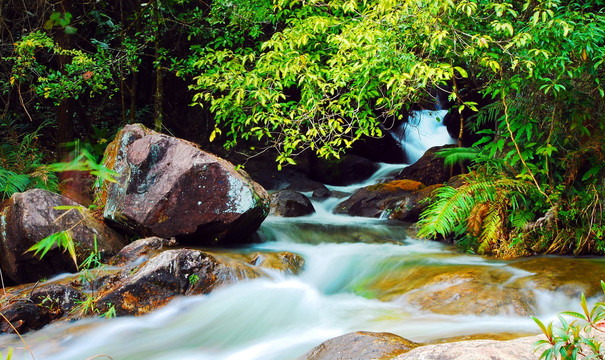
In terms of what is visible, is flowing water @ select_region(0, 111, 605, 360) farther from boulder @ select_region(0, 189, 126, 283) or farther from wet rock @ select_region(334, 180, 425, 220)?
wet rock @ select_region(334, 180, 425, 220)

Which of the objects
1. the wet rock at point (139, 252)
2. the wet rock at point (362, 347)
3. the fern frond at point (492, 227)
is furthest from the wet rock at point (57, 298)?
the fern frond at point (492, 227)

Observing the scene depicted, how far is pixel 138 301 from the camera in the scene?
15.5ft

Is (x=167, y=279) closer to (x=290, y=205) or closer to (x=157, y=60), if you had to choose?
(x=290, y=205)

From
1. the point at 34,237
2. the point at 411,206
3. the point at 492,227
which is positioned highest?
the point at 34,237

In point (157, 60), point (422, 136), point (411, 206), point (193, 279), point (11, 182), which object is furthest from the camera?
point (422, 136)

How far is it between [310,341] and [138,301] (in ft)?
5.96

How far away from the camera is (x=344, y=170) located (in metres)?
12.5

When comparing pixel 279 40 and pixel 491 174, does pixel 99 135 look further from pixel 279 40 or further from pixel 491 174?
pixel 491 174

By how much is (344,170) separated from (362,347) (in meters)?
9.56

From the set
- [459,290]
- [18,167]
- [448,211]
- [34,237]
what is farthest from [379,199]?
[18,167]

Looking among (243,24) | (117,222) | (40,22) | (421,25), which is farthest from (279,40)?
(40,22)

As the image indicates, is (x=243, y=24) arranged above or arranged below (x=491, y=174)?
above

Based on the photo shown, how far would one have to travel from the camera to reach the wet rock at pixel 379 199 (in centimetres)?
926

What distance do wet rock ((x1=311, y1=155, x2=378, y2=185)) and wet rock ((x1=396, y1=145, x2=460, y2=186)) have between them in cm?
171
